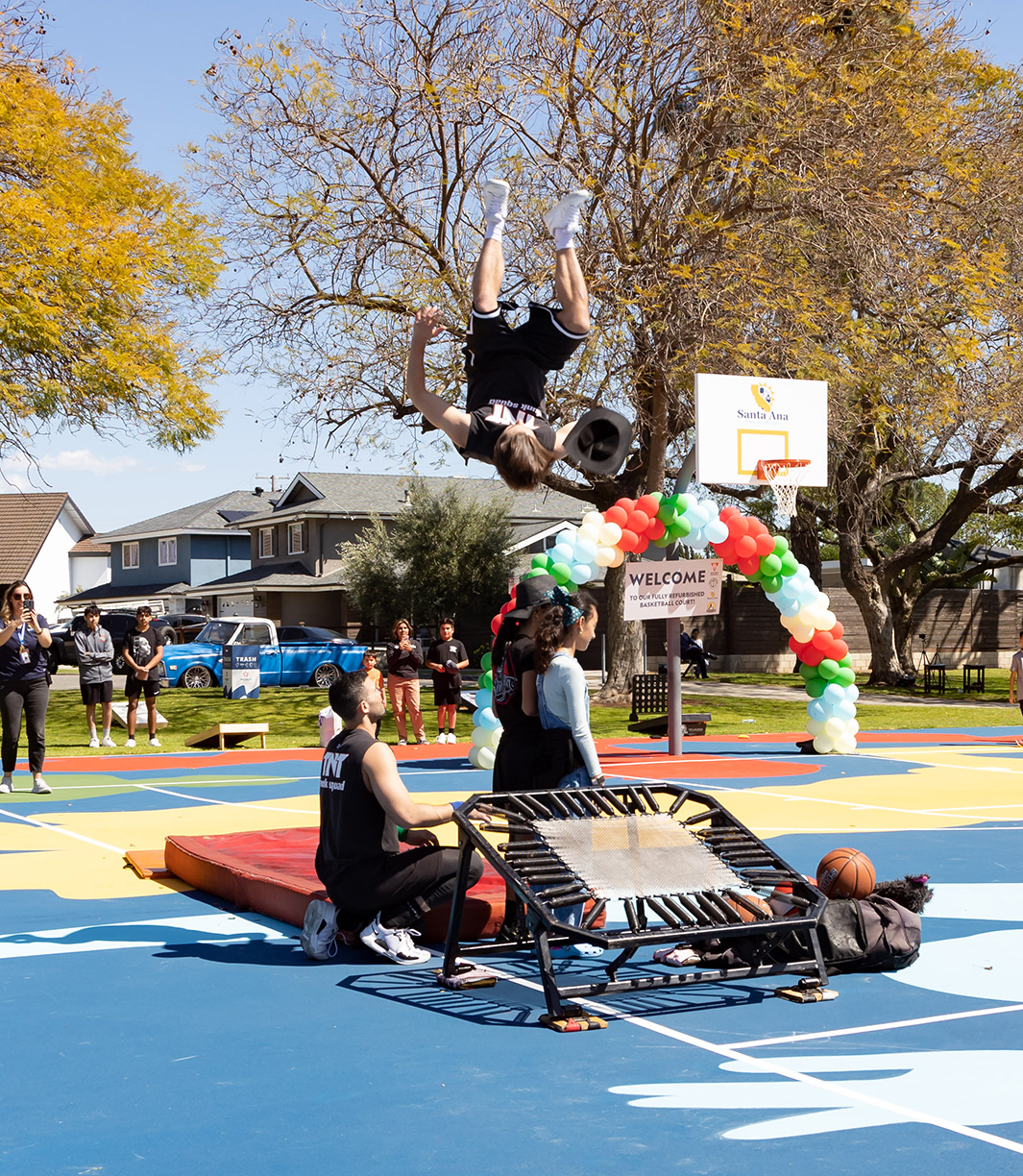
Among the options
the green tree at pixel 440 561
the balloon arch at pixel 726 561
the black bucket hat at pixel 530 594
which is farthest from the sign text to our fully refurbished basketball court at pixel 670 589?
the green tree at pixel 440 561

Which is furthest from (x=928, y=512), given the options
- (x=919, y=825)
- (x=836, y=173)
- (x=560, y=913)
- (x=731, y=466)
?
(x=560, y=913)

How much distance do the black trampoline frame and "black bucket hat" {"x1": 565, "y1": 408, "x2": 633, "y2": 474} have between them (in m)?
1.70

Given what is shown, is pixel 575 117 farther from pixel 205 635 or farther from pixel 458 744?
pixel 205 635

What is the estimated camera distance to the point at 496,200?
623 cm

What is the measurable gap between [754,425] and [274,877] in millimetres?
10794

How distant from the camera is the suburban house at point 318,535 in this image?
1935 inches

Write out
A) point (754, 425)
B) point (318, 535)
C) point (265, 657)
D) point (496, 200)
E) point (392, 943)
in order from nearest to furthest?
1. point (496, 200)
2. point (392, 943)
3. point (754, 425)
4. point (265, 657)
5. point (318, 535)

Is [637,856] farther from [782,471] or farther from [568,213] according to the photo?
[782,471]

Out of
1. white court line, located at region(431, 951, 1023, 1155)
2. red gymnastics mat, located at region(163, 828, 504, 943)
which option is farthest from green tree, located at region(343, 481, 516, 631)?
white court line, located at region(431, 951, 1023, 1155)

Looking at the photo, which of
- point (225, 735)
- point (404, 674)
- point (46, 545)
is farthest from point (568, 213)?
point (46, 545)

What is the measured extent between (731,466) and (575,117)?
7.62 metres

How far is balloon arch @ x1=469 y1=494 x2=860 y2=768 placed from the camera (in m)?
15.3

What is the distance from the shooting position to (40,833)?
10.6 metres

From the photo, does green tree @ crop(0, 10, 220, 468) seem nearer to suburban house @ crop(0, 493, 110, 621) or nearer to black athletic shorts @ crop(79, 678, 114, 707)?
black athletic shorts @ crop(79, 678, 114, 707)
